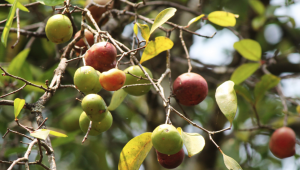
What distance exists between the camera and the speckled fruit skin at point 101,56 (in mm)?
882

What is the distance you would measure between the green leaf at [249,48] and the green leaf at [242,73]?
0.20ft

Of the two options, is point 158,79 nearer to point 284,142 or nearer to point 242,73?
point 242,73

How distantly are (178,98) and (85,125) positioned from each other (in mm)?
367

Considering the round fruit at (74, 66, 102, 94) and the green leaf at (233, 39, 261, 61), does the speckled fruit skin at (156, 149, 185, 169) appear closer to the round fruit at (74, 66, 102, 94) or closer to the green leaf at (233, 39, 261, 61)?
the round fruit at (74, 66, 102, 94)

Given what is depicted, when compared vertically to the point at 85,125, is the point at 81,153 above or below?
below

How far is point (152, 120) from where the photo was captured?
201 centimetres

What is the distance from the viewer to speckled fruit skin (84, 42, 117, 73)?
0.88 m

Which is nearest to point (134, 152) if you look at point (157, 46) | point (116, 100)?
point (116, 100)

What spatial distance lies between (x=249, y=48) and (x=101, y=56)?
3.49ft

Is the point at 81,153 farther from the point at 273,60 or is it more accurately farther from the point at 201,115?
the point at 273,60

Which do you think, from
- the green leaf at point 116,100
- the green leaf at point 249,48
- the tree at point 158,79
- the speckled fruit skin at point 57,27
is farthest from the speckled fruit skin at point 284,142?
the speckled fruit skin at point 57,27

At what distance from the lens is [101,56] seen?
0.89 m

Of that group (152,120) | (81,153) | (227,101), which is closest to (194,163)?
(152,120)

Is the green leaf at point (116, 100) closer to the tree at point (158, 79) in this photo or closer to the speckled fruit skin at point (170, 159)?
the tree at point (158, 79)
